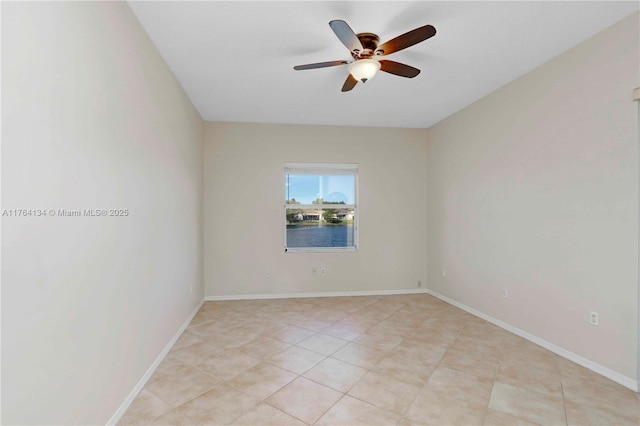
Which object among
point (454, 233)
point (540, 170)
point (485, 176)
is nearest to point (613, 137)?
point (540, 170)

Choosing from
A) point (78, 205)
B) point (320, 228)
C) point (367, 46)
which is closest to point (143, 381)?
point (78, 205)

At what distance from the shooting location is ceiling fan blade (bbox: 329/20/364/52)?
181 cm

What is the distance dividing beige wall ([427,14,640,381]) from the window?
1711mm

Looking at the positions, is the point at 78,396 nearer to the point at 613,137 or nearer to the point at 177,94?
the point at 177,94

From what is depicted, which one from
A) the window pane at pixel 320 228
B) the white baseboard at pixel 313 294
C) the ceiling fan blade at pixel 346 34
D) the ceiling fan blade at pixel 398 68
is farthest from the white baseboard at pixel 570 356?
the ceiling fan blade at pixel 346 34

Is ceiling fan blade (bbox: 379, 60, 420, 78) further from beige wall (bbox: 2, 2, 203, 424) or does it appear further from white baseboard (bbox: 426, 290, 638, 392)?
white baseboard (bbox: 426, 290, 638, 392)

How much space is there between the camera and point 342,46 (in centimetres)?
252

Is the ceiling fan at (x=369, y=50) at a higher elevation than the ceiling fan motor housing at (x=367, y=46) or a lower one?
lower

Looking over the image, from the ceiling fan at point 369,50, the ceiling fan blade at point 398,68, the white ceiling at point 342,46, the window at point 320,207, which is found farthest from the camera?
the window at point 320,207

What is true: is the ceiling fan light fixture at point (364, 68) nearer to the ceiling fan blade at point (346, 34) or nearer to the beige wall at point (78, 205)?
the ceiling fan blade at point (346, 34)

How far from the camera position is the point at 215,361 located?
2.64 meters

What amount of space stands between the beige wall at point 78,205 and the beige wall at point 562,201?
3512 mm

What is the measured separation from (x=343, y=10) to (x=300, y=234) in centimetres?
335

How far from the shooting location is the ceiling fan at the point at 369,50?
1.92 meters
